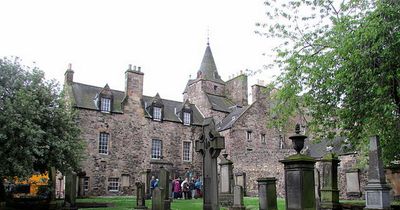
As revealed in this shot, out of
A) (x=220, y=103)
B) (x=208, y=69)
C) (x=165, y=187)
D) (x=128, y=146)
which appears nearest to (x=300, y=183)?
(x=165, y=187)

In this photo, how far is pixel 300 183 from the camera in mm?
9656

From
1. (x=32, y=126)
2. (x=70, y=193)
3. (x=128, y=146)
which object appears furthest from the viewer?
(x=128, y=146)

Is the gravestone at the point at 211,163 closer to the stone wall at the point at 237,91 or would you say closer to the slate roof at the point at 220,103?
the slate roof at the point at 220,103

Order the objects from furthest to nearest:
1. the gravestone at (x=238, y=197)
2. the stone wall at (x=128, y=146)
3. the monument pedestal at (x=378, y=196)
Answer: the stone wall at (x=128, y=146)
the gravestone at (x=238, y=197)
the monument pedestal at (x=378, y=196)

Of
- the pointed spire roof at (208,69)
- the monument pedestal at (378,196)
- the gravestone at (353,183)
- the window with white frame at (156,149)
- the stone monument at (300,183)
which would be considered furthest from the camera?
the pointed spire roof at (208,69)

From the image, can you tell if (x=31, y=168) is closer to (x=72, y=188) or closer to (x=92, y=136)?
(x=72, y=188)

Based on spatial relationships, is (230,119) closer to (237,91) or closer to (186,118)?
(186,118)

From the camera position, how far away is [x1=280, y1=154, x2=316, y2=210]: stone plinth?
31.5 feet

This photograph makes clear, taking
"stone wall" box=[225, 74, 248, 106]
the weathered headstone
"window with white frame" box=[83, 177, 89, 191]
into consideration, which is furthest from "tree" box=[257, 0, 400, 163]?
"stone wall" box=[225, 74, 248, 106]

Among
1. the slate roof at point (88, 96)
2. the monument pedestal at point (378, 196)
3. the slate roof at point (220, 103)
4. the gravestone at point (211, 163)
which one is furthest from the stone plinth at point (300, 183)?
the slate roof at point (220, 103)

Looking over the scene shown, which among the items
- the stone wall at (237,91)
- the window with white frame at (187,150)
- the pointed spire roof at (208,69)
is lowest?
the window with white frame at (187,150)

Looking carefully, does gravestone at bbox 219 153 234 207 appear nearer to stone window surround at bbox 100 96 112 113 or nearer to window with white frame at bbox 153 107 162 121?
stone window surround at bbox 100 96 112 113

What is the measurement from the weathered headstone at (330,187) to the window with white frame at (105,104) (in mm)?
22122

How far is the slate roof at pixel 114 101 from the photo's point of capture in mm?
33062
